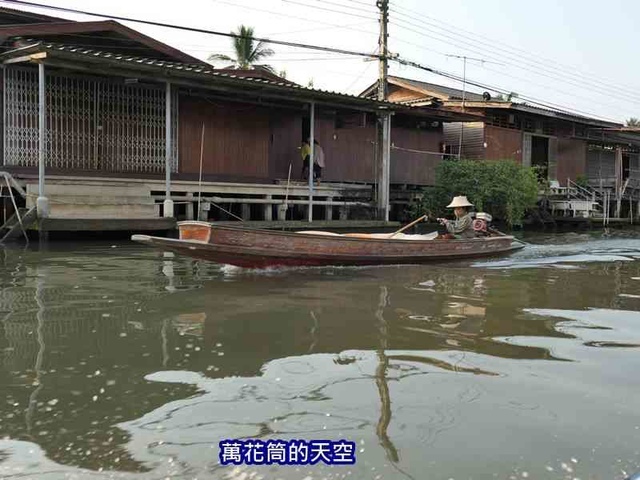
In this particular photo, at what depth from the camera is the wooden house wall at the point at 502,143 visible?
2520cm

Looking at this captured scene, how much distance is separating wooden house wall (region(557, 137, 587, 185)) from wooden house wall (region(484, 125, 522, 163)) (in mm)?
3270

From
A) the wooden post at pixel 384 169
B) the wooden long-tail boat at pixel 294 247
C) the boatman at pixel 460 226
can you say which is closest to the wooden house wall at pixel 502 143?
the wooden post at pixel 384 169

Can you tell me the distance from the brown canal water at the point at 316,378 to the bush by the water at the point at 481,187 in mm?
11192

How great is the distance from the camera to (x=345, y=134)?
20.3 metres

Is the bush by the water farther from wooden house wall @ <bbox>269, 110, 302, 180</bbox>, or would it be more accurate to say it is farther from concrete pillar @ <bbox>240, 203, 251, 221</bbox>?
concrete pillar @ <bbox>240, 203, 251, 221</bbox>

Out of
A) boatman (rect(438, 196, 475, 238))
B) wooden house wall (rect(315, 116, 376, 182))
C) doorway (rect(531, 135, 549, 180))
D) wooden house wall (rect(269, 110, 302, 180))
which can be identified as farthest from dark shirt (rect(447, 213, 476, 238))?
doorway (rect(531, 135, 549, 180))

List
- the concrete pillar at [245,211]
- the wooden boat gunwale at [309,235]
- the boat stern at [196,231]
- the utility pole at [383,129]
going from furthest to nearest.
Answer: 1. the utility pole at [383,129]
2. the concrete pillar at [245,211]
3. the wooden boat gunwale at [309,235]
4. the boat stern at [196,231]

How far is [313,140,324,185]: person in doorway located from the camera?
1863 centimetres

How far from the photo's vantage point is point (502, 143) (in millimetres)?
25812

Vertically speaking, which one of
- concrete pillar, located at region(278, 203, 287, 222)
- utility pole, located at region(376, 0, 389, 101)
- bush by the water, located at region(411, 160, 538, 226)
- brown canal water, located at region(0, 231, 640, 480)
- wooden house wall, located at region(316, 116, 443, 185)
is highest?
utility pole, located at region(376, 0, 389, 101)

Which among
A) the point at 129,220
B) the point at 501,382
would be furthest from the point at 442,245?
the point at 501,382

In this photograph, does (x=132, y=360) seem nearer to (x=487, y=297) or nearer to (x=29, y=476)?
(x=29, y=476)

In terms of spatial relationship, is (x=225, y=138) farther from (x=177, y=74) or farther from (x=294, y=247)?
(x=294, y=247)

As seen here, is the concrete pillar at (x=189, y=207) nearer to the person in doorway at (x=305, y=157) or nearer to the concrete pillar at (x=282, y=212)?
the concrete pillar at (x=282, y=212)
